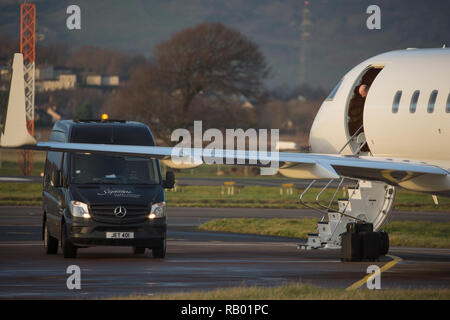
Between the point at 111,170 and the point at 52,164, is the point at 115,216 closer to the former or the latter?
the point at 111,170

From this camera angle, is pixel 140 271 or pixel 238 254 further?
Answer: pixel 238 254

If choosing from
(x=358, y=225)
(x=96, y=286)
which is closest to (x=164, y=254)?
(x=358, y=225)

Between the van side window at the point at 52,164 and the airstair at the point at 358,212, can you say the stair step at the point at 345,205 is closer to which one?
the airstair at the point at 358,212

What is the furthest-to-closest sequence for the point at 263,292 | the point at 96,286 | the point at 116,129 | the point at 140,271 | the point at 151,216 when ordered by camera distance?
the point at 116,129
the point at 151,216
the point at 140,271
the point at 96,286
the point at 263,292

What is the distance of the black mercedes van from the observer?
77.7 ft

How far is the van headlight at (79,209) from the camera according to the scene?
23.7 metres

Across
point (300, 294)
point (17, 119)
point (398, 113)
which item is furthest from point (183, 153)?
point (398, 113)

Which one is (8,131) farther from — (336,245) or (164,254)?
(336,245)

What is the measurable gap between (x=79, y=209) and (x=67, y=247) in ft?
2.80

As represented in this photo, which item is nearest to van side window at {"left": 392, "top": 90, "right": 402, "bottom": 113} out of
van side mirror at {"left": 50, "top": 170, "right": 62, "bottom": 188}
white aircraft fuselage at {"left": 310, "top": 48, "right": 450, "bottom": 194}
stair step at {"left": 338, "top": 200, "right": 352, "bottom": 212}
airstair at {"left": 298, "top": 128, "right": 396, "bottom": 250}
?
white aircraft fuselage at {"left": 310, "top": 48, "right": 450, "bottom": 194}

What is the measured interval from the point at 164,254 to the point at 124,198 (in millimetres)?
1506

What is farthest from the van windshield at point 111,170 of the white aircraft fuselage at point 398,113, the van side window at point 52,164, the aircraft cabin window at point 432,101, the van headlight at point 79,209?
the aircraft cabin window at point 432,101

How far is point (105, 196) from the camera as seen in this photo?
24.0 meters

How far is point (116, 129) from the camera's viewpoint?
25578mm
